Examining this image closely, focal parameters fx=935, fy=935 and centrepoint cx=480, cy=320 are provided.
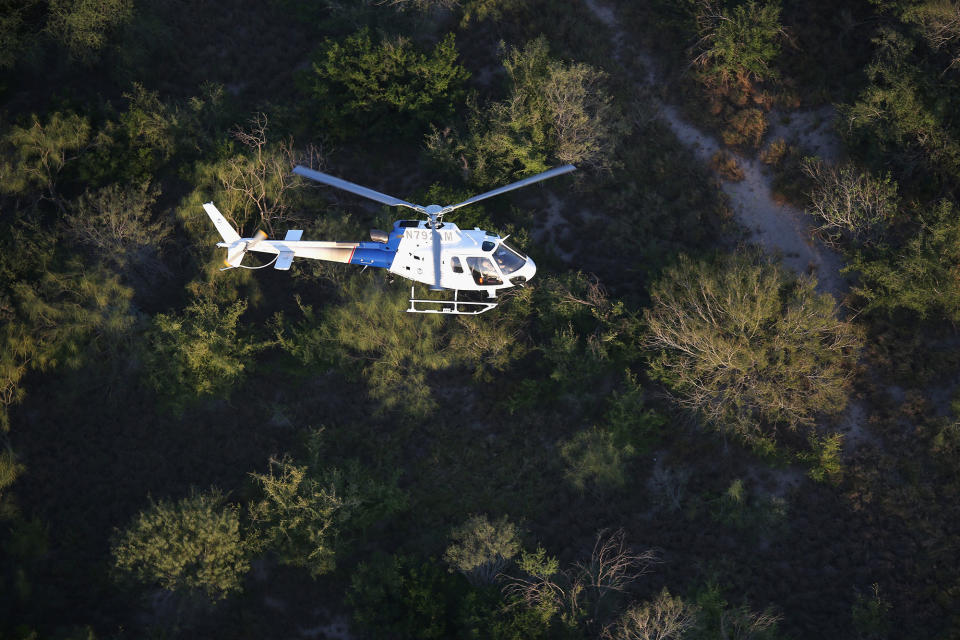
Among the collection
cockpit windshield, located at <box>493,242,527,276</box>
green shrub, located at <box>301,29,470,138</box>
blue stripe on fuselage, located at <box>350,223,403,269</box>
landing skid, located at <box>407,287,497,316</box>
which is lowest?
landing skid, located at <box>407,287,497,316</box>

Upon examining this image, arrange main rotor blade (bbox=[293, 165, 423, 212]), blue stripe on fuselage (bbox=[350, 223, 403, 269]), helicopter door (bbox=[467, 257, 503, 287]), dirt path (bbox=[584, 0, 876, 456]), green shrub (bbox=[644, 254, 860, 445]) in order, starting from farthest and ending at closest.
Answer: dirt path (bbox=[584, 0, 876, 456]), blue stripe on fuselage (bbox=[350, 223, 403, 269]), green shrub (bbox=[644, 254, 860, 445]), helicopter door (bbox=[467, 257, 503, 287]), main rotor blade (bbox=[293, 165, 423, 212])

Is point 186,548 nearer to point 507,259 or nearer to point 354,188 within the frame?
point 354,188

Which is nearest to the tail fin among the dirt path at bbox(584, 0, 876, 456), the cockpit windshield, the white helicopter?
the white helicopter

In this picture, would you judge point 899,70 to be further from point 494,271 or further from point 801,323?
point 494,271

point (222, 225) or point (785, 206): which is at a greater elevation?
point (785, 206)

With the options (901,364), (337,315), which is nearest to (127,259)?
(337,315)

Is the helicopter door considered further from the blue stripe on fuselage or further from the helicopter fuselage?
the blue stripe on fuselage

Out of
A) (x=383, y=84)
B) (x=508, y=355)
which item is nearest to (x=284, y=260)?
(x=508, y=355)
